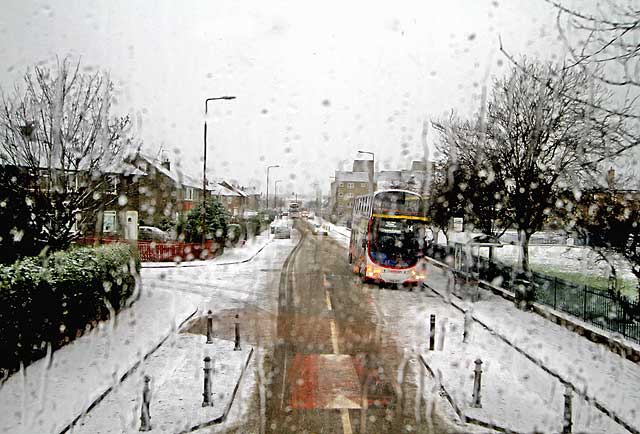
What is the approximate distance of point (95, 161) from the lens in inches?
735

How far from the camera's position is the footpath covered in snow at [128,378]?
295 inches

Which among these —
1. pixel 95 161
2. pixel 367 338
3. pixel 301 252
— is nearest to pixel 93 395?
pixel 367 338

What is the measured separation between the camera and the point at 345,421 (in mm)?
7672

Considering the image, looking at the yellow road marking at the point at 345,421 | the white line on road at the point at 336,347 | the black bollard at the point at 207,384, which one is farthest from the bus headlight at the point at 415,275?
the black bollard at the point at 207,384

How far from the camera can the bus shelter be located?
1827cm

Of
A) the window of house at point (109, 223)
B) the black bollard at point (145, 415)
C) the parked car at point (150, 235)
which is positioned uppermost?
the window of house at point (109, 223)

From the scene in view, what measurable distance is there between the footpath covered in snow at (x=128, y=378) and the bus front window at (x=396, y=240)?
8.15 meters

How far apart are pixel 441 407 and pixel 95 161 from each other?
14.9m

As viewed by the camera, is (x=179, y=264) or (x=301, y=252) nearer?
(x=179, y=264)

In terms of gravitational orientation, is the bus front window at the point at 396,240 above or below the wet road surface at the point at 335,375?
above

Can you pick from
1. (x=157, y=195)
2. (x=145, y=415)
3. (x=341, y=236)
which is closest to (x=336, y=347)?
(x=145, y=415)

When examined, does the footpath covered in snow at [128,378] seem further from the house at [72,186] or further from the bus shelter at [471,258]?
the bus shelter at [471,258]

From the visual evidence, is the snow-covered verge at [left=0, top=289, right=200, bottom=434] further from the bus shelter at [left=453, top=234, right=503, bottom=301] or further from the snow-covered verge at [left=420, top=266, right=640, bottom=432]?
the bus shelter at [left=453, top=234, right=503, bottom=301]

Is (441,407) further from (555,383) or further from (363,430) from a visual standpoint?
(555,383)
